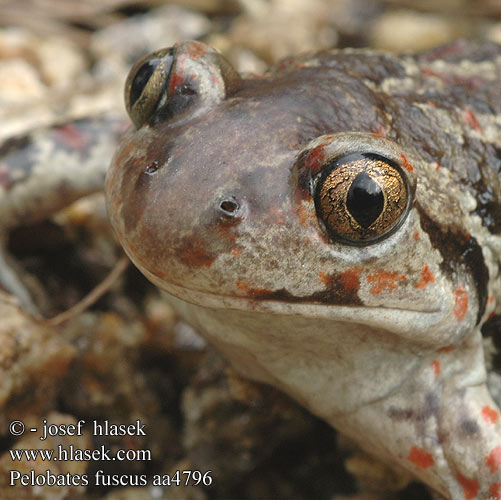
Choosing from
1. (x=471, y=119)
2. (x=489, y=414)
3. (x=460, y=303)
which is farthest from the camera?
(x=471, y=119)

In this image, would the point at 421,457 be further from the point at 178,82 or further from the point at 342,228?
the point at 178,82

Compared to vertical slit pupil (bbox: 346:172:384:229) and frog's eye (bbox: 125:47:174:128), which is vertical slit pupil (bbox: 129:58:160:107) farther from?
vertical slit pupil (bbox: 346:172:384:229)

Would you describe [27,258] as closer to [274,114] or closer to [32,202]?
[32,202]

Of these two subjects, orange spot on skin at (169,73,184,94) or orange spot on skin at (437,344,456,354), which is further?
orange spot on skin at (437,344,456,354)

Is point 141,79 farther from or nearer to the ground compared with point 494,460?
farther from the ground

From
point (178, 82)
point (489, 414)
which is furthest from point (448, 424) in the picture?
point (178, 82)

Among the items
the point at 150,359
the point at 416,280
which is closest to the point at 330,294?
the point at 416,280

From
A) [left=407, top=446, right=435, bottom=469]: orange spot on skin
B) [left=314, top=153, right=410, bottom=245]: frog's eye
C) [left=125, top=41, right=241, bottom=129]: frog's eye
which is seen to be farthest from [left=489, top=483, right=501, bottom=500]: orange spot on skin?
[left=125, top=41, right=241, bottom=129]: frog's eye

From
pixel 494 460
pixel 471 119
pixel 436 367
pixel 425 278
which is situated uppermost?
pixel 471 119
